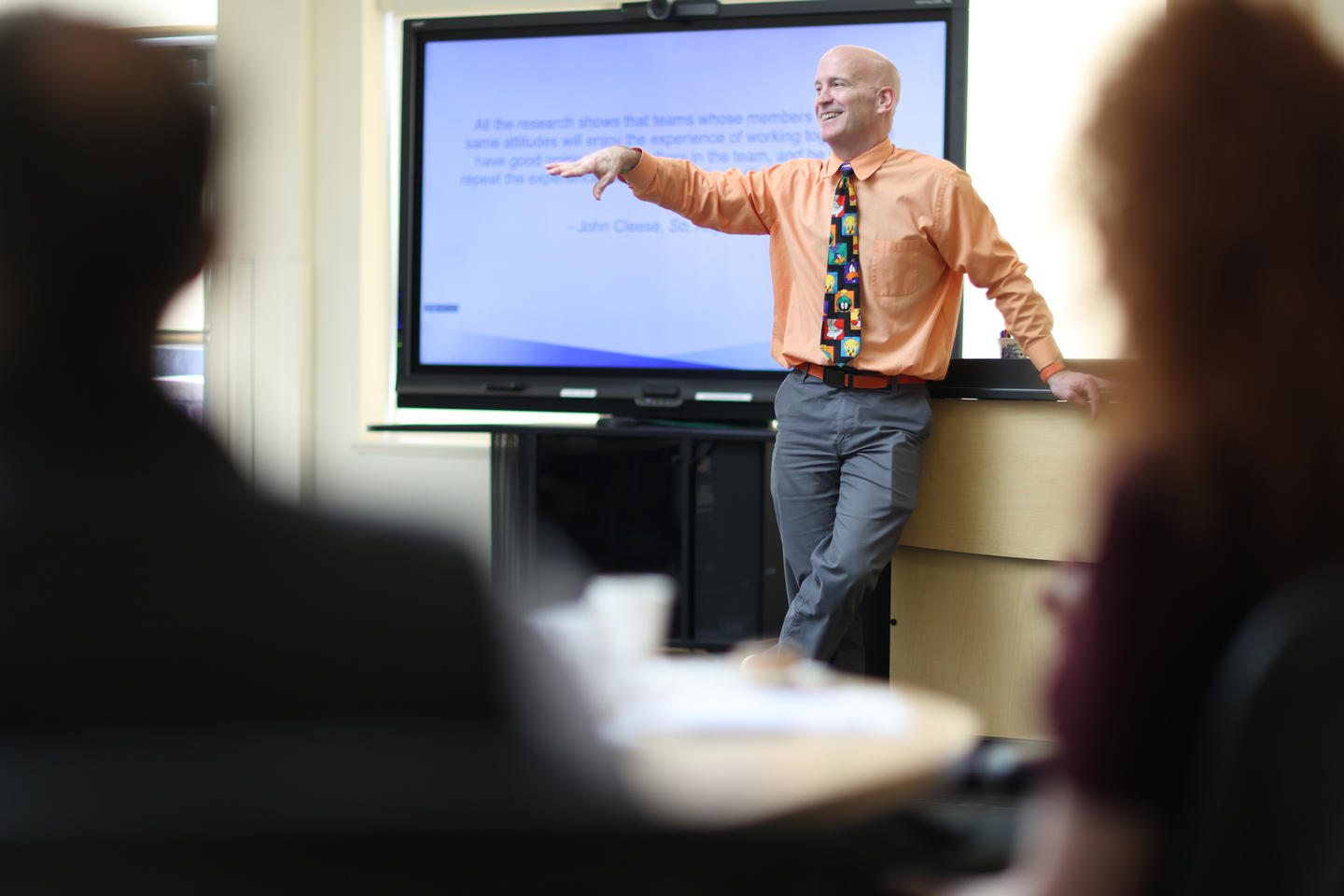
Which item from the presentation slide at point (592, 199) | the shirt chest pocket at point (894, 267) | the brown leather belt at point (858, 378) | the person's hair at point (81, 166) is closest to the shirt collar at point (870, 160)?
the shirt chest pocket at point (894, 267)

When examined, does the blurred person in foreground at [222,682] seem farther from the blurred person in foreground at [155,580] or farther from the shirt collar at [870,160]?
the shirt collar at [870,160]

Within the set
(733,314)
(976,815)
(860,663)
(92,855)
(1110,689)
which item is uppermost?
(733,314)

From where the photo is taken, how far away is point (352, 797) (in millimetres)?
646

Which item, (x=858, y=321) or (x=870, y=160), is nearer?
(x=858, y=321)

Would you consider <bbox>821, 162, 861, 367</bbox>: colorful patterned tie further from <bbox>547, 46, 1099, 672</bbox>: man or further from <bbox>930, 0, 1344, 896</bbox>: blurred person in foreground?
<bbox>930, 0, 1344, 896</bbox>: blurred person in foreground

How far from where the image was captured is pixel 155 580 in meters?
0.65

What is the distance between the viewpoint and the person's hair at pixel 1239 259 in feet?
2.06

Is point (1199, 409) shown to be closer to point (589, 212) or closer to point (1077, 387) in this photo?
point (1077, 387)

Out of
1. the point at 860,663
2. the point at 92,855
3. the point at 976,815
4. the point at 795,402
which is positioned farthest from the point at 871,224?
the point at 92,855

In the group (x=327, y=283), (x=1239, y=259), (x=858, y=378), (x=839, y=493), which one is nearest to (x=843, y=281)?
(x=858, y=378)

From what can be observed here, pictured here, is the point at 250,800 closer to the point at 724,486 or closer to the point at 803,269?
the point at 803,269

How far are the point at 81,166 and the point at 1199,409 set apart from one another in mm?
723

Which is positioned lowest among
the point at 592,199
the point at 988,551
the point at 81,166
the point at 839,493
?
the point at 988,551

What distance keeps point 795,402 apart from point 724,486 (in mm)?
845
